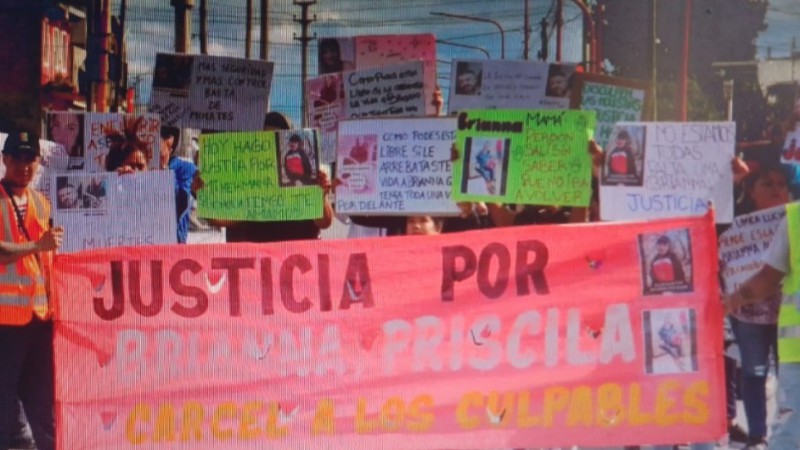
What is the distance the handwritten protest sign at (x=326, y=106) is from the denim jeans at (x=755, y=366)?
8.71ft

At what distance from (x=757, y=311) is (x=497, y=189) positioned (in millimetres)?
1827

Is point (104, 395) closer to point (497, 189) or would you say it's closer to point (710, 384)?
point (497, 189)

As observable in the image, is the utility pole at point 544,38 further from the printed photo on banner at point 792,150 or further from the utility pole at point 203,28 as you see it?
the printed photo on banner at point 792,150

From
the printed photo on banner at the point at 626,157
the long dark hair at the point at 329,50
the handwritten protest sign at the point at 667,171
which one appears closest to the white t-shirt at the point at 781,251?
the handwritten protest sign at the point at 667,171

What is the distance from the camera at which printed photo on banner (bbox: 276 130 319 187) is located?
7117mm

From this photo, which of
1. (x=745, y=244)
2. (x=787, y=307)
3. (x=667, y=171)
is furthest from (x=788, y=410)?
(x=745, y=244)

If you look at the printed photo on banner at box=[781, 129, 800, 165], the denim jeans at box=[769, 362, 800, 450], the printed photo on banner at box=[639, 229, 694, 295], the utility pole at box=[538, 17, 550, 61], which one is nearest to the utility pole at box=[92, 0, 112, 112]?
the utility pole at box=[538, 17, 550, 61]

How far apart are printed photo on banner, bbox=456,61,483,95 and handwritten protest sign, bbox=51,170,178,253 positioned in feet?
5.87

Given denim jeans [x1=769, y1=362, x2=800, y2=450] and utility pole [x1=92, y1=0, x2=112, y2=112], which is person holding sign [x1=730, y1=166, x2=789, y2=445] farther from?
utility pole [x1=92, y1=0, x2=112, y2=112]

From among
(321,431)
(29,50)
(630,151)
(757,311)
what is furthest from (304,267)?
(29,50)

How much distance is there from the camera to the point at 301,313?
21.2 feet

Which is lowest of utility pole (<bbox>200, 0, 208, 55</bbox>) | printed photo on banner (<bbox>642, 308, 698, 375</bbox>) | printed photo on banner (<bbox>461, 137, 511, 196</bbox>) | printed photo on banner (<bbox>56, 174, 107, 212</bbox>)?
printed photo on banner (<bbox>642, 308, 698, 375</bbox>)

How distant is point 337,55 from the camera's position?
28.2ft

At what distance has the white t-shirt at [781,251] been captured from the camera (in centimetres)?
577
